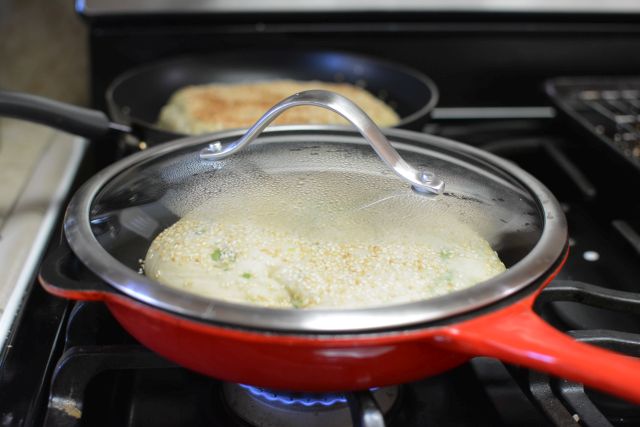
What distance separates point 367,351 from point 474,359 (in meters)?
0.29

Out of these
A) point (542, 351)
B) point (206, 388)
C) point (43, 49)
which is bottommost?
point (206, 388)

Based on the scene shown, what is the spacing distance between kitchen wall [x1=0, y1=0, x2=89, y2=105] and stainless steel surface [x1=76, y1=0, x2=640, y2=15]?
6.2 inches

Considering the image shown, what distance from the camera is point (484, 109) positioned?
4.67 ft

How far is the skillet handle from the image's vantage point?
514mm

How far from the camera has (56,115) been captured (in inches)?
35.7

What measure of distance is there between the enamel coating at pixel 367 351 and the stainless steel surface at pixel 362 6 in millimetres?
A: 901

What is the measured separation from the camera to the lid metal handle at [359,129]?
2.05 feet

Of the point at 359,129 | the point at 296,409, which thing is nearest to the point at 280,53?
the point at 359,129

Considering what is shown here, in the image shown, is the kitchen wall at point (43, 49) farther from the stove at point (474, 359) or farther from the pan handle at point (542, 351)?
the pan handle at point (542, 351)

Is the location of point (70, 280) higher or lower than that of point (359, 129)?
lower

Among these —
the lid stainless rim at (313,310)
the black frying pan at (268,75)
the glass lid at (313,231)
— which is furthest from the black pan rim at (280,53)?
the lid stainless rim at (313,310)

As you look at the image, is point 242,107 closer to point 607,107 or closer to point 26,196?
point 26,196

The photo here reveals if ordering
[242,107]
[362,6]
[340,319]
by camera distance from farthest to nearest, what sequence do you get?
1. [362,6]
2. [242,107]
3. [340,319]

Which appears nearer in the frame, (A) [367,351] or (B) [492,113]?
(A) [367,351]
